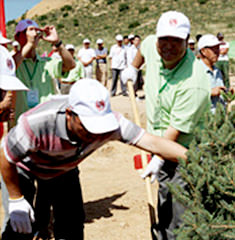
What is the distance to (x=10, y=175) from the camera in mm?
2363

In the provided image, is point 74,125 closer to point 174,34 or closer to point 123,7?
point 174,34

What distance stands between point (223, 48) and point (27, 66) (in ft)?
15.2

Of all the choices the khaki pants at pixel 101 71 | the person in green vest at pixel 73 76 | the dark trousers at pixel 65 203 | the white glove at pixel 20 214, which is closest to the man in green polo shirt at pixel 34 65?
the dark trousers at pixel 65 203

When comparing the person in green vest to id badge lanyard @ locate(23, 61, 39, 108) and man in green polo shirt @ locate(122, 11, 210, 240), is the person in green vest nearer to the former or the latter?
id badge lanyard @ locate(23, 61, 39, 108)

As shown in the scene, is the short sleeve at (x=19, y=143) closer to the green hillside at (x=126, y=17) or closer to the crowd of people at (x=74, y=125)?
the crowd of people at (x=74, y=125)

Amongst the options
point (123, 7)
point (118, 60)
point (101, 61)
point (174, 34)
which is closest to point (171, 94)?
point (174, 34)

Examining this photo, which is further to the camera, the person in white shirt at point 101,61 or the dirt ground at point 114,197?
the person in white shirt at point 101,61

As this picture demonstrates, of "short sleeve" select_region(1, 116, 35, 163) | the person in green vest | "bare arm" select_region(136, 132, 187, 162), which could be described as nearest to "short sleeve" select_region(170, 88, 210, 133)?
"bare arm" select_region(136, 132, 187, 162)

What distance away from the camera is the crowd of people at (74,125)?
7.28ft

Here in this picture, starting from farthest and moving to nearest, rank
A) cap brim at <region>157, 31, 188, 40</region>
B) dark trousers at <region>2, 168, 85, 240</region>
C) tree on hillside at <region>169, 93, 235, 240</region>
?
dark trousers at <region>2, 168, 85, 240</region> → cap brim at <region>157, 31, 188, 40</region> → tree on hillside at <region>169, 93, 235, 240</region>

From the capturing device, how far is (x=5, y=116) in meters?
2.51

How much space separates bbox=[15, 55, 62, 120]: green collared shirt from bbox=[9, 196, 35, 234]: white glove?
1.02 m

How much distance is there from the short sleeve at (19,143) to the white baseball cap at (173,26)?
1.07m

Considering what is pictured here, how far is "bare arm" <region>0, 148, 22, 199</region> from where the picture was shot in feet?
7.59
